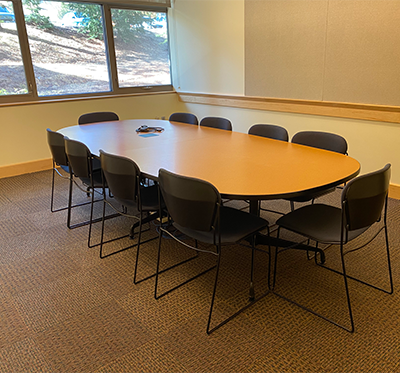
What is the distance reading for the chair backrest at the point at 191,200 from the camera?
1.77 metres

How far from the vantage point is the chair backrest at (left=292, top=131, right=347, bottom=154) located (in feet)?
8.81

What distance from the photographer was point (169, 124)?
4.17m

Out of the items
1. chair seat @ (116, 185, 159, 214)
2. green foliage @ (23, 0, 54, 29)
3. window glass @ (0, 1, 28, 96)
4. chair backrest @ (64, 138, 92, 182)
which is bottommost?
chair seat @ (116, 185, 159, 214)

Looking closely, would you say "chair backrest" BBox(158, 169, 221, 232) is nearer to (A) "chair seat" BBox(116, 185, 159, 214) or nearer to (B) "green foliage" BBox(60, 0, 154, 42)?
(A) "chair seat" BBox(116, 185, 159, 214)

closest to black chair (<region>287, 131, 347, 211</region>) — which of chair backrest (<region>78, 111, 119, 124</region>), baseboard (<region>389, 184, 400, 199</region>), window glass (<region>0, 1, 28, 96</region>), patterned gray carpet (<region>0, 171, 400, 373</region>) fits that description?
patterned gray carpet (<region>0, 171, 400, 373</region>)

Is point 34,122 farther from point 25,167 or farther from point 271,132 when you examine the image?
point 271,132

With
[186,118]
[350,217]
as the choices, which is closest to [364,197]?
[350,217]

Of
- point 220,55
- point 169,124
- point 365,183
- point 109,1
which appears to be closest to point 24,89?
point 109,1

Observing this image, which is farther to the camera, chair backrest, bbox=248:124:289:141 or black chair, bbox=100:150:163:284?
chair backrest, bbox=248:124:289:141

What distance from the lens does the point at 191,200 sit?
6.04 feet


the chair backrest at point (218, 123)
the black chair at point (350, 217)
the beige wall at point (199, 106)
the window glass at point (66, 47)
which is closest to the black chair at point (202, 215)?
the black chair at point (350, 217)

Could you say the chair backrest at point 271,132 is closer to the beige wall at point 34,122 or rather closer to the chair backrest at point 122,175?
the chair backrest at point 122,175

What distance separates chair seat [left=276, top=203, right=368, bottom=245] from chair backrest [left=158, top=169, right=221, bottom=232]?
1.65 ft

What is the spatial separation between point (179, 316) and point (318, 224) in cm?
97
